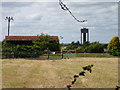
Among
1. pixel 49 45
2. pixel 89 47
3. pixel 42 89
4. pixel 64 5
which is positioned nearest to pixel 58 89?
pixel 42 89

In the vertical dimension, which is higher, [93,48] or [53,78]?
[93,48]

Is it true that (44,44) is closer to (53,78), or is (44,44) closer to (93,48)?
(93,48)

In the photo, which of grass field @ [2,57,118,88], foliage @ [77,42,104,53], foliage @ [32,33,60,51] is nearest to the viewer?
grass field @ [2,57,118,88]

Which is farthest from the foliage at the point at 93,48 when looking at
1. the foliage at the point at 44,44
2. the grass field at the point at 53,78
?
the grass field at the point at 53,78

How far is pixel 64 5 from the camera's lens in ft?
3.46

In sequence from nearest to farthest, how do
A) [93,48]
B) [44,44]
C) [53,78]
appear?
[53,78] < [44,44] < [93,48]

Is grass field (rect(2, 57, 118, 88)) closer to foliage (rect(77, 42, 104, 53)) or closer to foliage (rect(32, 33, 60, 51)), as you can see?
foliage (rect(32, 33, 60, 51))

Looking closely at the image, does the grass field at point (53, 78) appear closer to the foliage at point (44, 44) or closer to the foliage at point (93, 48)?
the foliage at point (44, 44)

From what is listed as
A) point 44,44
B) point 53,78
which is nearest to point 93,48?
point 44,44

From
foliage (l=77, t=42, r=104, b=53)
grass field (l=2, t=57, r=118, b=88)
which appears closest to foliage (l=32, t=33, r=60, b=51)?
foliage (l=77, t=42, r=104, b=53)

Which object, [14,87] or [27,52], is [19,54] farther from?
[14,87]

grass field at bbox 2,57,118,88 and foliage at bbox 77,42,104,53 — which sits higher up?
foliage at bbox 77,42,104,53

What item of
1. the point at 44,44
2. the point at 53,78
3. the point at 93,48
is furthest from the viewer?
the point at 93,48

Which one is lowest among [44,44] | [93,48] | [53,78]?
[53,78]
